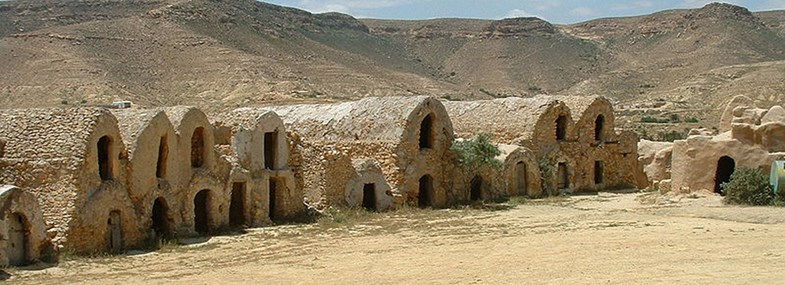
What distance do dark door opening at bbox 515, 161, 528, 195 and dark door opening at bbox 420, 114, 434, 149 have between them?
149 inches

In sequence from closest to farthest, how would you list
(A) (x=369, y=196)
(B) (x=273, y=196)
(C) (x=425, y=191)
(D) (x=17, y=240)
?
(D) (x=17, y=240) < (B) (x=273, y=196) < (A) (x=369, y=196) < (C) (x=425, y=191)

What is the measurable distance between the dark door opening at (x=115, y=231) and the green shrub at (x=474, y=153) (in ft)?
43.4

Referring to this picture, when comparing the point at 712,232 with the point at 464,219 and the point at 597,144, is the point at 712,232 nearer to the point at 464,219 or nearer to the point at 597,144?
the point at 464,219

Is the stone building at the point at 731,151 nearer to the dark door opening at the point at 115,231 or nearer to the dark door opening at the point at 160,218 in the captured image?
the dark door opening at the point at 160,218

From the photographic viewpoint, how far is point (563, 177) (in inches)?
1432

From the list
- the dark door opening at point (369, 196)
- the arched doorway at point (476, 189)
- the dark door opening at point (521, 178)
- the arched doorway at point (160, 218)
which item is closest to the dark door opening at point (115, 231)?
the arched doorway at point (160, 218)

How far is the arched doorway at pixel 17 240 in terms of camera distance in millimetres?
18000

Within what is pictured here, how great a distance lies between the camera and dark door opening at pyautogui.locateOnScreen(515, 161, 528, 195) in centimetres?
3359

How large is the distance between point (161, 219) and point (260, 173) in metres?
3.58

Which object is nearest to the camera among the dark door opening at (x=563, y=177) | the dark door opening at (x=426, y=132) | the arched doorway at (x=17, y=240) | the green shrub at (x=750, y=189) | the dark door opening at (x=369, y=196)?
the arched doorway at (x=17, y=240)

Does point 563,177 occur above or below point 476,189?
above

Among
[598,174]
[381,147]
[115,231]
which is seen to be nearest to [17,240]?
[115,231]

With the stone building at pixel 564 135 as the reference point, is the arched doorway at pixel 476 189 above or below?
below

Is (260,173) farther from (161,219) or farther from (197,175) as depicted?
(161,219)
